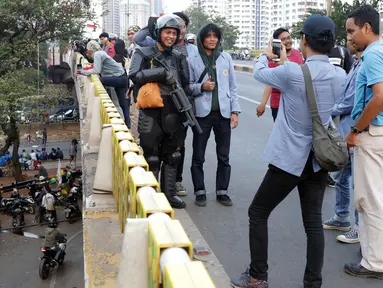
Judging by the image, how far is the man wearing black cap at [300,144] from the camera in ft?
9.94

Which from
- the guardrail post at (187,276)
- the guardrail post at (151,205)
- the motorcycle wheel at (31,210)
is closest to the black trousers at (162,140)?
the guardrail post at (151,205)

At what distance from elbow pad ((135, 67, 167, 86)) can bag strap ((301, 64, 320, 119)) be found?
5.41ft

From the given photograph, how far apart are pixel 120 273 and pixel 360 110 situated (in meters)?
2.08

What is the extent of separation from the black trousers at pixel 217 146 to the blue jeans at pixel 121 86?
13.3ft

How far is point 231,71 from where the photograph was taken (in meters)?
5.13

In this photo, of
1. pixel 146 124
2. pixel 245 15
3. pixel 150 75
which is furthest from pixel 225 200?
pixel 245 15

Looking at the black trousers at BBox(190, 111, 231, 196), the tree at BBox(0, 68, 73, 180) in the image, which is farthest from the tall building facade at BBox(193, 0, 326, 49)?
the black trousers at BBox(190, 111, 231, 196)

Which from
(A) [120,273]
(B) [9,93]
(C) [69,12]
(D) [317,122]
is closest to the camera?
(A) [120,273]

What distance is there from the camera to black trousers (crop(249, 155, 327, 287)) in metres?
3.17

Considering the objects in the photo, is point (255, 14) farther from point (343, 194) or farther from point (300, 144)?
point (300, 144)

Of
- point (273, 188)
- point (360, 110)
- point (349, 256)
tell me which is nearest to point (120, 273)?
point (273, 188)

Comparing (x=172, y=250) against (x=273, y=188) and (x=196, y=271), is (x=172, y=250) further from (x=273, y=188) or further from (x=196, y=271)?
(x=273, y=188)

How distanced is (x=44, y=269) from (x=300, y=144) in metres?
13.3

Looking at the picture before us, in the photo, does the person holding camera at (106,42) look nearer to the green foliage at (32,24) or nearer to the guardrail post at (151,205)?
the guardrail post at (151,205)
